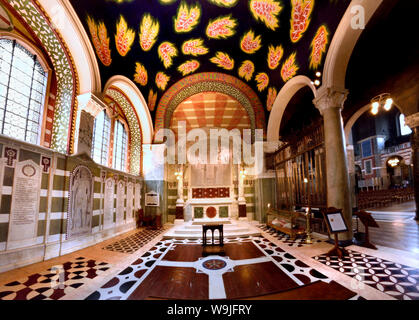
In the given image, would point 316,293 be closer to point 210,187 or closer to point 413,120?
point 210,187

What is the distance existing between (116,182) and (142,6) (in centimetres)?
609

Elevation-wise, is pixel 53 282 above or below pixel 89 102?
below

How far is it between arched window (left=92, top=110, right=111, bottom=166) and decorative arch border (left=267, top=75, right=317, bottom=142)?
25.1ft

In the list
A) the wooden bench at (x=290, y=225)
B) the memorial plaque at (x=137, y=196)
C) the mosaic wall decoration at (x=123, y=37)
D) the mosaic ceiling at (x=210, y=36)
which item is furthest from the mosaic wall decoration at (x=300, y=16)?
the memorial plaque at (x=137, y=196)

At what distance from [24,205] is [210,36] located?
25.5ft

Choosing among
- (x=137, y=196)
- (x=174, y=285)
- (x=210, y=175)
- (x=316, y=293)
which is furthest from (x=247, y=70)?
(x=174, y=285)

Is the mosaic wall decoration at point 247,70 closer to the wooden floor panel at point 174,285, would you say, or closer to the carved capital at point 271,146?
the carved capital at point 271,146

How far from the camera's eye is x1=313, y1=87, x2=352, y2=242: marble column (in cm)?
477

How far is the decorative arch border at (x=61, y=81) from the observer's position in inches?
182

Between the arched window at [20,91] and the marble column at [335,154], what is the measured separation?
8.10m

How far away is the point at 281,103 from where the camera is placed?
8.50 meters

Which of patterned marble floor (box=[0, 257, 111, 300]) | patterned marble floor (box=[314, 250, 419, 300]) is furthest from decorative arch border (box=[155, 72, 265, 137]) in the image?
patterned marble floor (box=[0, 257, 111, 300])

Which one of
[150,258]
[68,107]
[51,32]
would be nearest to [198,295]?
[150,258]
